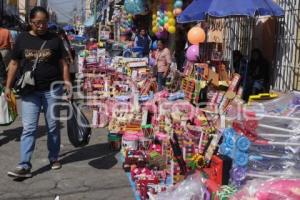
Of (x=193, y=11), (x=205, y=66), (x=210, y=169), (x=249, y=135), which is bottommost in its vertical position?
(x=210, y=169)

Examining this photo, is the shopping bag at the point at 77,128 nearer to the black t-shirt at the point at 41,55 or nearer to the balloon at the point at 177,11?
the black t-shirt at the point at 41,55

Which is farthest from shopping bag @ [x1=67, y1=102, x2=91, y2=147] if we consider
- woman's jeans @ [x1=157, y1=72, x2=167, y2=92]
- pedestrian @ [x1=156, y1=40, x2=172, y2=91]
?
pedestrian @ [x1=156, y1=40, x2=172, y2=91]

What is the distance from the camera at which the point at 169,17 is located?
459 inches

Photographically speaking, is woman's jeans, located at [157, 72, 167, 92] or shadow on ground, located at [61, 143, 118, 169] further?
woman's jeans, located at [157, 72, 167, 92]

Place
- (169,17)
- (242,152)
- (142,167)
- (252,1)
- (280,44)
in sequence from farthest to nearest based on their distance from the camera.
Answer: (169,17) < (280,44) < (252,1) < (142,167) < (242,152)

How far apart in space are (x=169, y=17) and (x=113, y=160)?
5842 millimetres

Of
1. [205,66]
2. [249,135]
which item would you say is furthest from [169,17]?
[249,135]

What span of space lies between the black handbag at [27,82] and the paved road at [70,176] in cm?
107

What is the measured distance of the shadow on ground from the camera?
6.48 m

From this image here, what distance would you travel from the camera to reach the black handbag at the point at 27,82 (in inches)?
219

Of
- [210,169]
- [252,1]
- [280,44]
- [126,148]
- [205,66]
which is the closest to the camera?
[210,169]

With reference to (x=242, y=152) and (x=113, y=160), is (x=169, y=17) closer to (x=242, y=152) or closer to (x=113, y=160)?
(x=113, y=160)

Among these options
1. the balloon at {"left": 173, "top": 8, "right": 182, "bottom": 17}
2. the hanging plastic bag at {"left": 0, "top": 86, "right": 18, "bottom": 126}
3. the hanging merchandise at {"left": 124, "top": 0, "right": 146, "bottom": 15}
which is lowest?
the hanging plastic bag at {"left": 0, "top": 86, "right": 18, "bottom": 126}

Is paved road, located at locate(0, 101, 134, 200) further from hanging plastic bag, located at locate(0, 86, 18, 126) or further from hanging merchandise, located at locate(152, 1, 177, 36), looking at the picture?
hanging merchandise, located at locate(152, 1, 177, 36)
